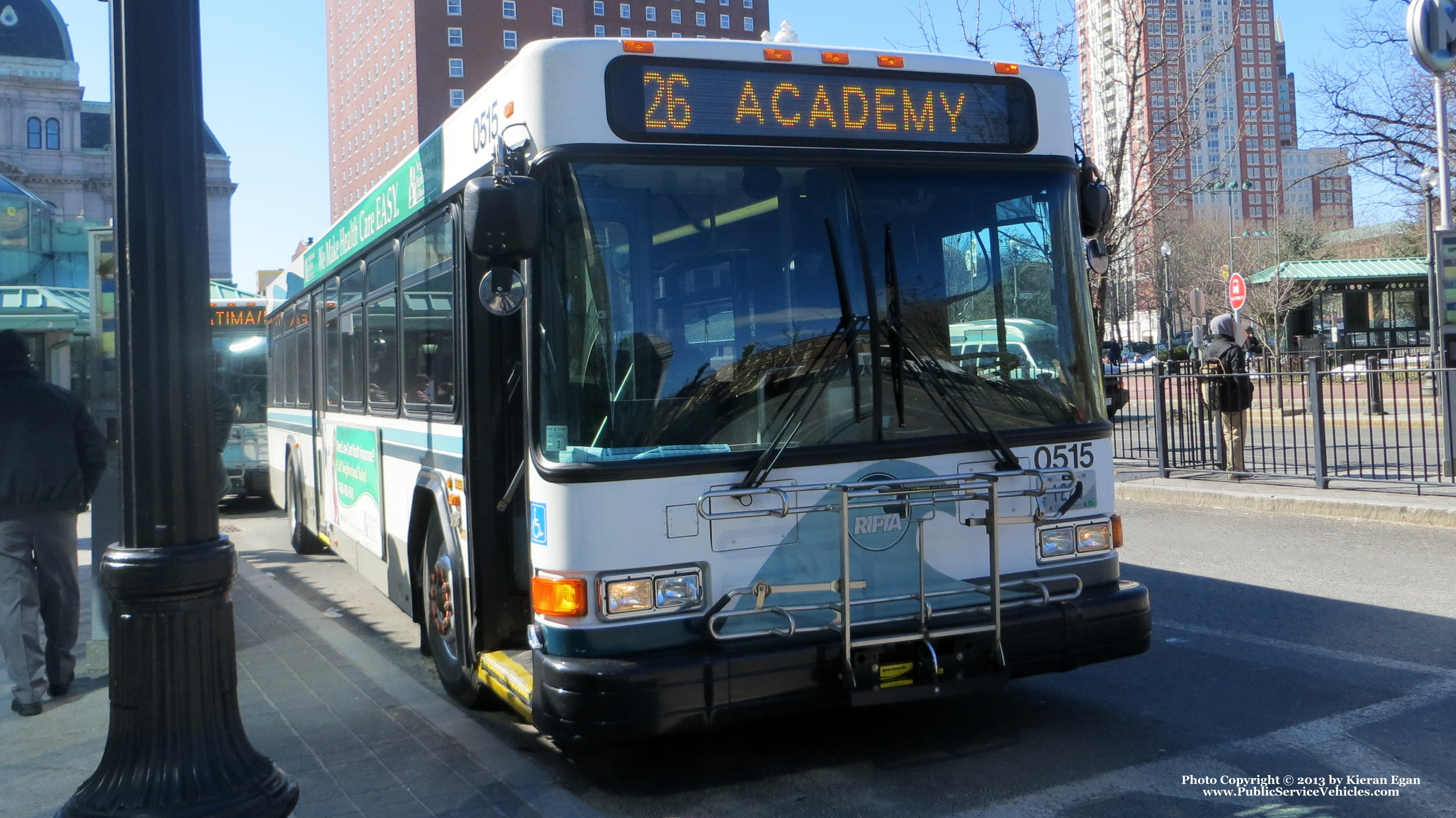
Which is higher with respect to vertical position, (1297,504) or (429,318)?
(429,318)

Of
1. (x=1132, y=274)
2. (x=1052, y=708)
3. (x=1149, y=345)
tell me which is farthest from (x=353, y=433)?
(x=1149, y=345)

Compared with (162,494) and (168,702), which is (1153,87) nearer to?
(162,494)

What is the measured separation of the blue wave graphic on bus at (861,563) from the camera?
4641mm

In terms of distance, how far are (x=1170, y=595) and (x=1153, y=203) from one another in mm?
14014

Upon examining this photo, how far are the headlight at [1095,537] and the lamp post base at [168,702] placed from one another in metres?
3.35

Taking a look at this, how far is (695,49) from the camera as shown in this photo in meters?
4.86

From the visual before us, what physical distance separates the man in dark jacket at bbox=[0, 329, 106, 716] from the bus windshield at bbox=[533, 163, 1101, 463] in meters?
3.27

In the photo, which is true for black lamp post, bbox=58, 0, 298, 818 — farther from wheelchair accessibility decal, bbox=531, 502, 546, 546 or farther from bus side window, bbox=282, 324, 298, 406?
bus side window, bbox=282, 324, 298, 406

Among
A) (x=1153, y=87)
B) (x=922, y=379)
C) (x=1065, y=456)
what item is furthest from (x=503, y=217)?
(x=1153, y=87)

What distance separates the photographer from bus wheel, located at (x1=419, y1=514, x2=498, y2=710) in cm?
578

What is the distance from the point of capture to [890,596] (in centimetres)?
479

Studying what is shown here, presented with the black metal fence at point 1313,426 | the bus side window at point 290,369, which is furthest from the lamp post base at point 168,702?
the black metal fence at point 1313,426

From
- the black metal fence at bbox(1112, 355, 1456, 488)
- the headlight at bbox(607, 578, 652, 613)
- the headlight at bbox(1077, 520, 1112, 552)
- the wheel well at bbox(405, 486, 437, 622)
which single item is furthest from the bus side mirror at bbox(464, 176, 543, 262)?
the black metal fence at bbox(1112, 355, 1456, 488)

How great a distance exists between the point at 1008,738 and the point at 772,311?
219cm
